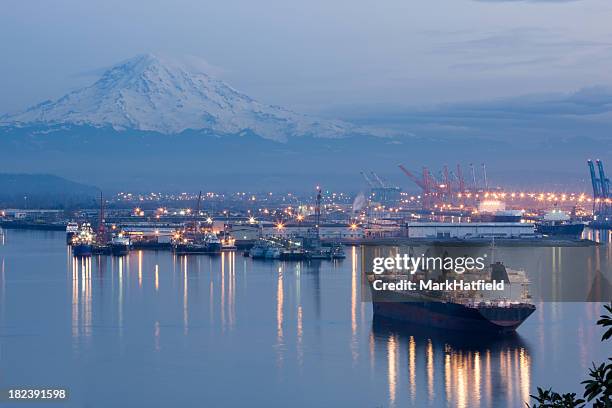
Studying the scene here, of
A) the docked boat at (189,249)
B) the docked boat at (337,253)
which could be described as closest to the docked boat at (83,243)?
the docked boat at (189,249)

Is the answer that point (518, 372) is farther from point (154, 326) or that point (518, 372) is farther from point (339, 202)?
point (339, 202)

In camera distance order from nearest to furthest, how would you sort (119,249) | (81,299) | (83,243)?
(81,299) → (119,249) → (83,243)

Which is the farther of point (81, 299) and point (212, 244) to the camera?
point (212, 244)

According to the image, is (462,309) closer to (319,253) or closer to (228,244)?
(319,253)

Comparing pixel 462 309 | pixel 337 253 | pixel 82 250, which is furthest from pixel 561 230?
pixel 462 309

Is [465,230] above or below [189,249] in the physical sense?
above

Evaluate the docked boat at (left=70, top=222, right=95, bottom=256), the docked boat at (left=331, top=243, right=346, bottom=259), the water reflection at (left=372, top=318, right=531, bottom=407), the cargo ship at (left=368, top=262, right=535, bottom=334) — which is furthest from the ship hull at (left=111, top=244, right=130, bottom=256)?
the water reflection at (left=372, top=318, right=531, bottom=407)
